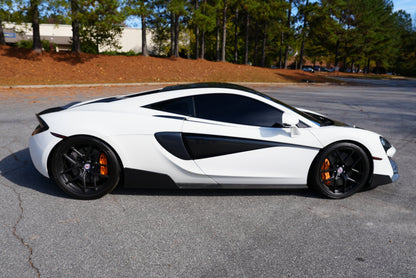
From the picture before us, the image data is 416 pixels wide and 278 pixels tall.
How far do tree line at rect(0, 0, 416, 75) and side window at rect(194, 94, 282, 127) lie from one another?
15732 millimetres

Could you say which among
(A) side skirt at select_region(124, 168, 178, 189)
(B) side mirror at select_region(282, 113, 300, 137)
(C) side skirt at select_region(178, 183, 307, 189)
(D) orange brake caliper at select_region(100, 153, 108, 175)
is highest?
(B) side mirror at select_region(282, 113, 300, 137)

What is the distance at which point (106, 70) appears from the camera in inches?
807

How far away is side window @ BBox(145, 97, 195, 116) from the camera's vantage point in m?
3.51

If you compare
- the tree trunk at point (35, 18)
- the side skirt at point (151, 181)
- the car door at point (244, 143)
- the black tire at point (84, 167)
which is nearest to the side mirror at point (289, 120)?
the car door at point (244, 143)

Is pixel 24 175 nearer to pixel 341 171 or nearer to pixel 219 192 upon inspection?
pixel 219 192

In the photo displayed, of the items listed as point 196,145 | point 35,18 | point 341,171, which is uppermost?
point 35,18

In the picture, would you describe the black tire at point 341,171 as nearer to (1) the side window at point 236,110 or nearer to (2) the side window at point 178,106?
(1) the side window at point 236,110

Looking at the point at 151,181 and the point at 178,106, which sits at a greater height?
the point at 178,106

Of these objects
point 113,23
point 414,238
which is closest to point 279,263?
point 414,238

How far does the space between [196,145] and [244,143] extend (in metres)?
0.53

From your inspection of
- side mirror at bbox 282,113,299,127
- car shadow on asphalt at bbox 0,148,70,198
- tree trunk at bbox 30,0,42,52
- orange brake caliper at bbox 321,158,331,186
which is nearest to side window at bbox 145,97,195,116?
side mirror at bbox 282,113,299,127

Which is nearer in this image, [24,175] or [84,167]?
[84,167]

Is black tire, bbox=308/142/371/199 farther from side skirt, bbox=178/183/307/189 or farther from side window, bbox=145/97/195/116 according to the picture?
side window, bbox=145/97/195/116

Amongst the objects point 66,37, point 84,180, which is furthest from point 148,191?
point 66,37
